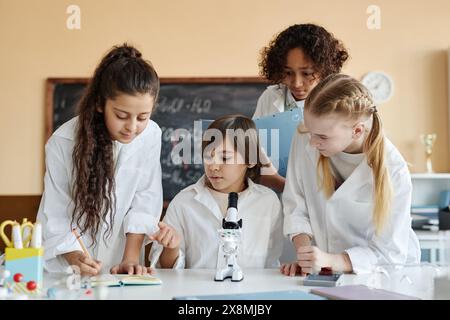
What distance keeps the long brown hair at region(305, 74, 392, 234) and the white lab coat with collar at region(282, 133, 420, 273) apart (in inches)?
0.9

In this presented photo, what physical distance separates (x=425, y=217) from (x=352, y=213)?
2.02m

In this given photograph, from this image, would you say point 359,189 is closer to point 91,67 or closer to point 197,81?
point 197,81

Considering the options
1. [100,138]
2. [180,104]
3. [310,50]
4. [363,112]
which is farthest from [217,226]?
[180,104]

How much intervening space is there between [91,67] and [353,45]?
1.49m

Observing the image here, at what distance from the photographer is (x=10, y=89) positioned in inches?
137

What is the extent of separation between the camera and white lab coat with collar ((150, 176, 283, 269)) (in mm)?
1513

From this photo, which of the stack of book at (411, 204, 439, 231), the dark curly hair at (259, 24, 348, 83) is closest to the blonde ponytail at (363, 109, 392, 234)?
the dark curly hair at (259, 24, 348, 83)

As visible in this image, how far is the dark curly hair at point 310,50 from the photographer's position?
168 centimetres

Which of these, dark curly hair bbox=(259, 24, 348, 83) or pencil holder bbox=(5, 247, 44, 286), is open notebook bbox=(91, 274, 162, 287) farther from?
dark curly hair bbox=(259, 24, 348, 83)

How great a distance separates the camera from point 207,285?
3.66ft

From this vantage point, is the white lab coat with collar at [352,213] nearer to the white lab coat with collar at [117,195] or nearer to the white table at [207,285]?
the white table at [207,285]
